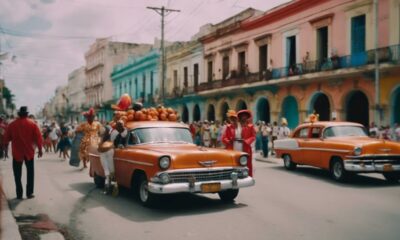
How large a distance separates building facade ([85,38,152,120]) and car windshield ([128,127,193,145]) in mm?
51863

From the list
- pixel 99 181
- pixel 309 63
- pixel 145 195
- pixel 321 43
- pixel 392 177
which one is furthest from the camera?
pixel 321 43

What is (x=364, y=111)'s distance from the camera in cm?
2308

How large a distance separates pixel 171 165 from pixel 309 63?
19.0m

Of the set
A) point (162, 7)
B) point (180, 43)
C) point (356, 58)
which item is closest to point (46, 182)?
point (356, 58)

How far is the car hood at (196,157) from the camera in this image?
24.3ft

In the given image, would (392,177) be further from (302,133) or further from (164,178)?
(164,178)

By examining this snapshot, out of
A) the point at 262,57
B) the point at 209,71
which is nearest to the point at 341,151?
the point at 262,57

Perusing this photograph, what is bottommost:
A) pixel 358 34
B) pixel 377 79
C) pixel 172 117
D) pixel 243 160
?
pixel 243 160

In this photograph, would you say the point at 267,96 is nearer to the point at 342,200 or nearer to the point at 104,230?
the point at 342,200

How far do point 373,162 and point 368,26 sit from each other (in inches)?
504

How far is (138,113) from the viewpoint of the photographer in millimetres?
9867

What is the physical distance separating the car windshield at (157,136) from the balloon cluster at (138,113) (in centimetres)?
69

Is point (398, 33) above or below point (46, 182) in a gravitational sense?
above

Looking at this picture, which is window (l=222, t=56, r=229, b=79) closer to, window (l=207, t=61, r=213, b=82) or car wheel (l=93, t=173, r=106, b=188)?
window (l=207, t=61, r=213, b=82)
